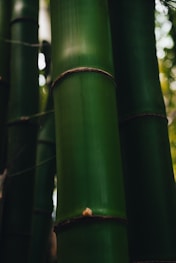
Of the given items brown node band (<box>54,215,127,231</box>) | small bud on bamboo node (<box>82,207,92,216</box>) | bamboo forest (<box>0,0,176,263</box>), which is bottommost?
brown node band (<box>54,215,127,231</box>)

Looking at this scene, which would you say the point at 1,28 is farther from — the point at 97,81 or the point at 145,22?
the point at 97,81

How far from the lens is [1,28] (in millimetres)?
1599

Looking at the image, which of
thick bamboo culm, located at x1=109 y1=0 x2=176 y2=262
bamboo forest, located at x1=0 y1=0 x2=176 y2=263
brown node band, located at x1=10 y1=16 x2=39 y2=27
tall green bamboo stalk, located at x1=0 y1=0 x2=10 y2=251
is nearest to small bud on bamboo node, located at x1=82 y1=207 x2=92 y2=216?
bamboo forest, located at x1=0 y1=0 x2=176 y2=263

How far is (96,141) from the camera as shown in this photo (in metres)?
0.81

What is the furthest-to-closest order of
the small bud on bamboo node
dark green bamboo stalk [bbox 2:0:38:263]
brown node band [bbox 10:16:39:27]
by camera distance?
brown node band [bbox 10:16:39:27], dark green bamboo stalk [bbox 2:0:38:263], the small bud on bamboo node

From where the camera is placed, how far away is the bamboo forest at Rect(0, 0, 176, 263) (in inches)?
30.6

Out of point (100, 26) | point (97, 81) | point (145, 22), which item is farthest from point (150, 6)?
point (97, 81)

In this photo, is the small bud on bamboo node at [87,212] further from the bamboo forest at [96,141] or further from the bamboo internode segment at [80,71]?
the bamboo internode segment at [80,71]

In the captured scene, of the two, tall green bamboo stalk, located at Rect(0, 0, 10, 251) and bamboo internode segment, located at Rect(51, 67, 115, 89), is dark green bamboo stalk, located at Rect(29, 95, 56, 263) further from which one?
bamboo internode segment, located at Rect(51, 67, 115, 89)

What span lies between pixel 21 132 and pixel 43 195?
0.44 metres

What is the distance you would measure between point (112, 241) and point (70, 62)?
38 centimetres

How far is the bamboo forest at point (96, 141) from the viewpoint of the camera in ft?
2.55

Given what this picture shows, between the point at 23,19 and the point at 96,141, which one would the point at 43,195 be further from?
the point at 96,141

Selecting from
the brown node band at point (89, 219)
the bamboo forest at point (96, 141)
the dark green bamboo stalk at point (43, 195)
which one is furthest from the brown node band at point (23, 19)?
the brown node band at point (89, 219)
